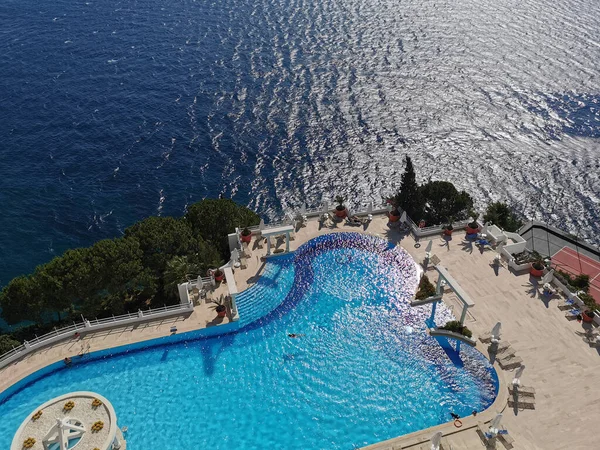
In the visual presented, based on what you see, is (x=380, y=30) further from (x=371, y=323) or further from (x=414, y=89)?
(x=371, y=323)

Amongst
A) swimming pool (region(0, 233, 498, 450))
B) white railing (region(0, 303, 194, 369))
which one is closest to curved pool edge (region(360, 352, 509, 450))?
swimming pool (region(0, 233, 498, 450))

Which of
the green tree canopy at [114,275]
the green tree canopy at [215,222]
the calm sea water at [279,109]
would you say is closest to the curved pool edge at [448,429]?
the green tree canopy at [114,275]

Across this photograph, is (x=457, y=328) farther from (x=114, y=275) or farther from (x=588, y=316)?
(x=114, y=275)

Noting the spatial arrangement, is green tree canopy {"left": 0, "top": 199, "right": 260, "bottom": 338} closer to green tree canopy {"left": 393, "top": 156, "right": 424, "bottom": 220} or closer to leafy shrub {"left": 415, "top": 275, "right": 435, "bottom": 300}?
leafy shrub {"left": 415, "top": 275, "right": 435, "bottom": 300}

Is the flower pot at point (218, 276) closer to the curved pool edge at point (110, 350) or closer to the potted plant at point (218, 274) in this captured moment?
the potted plant at point (218, 274)

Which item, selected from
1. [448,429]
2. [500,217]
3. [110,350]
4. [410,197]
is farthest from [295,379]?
[500,217]
